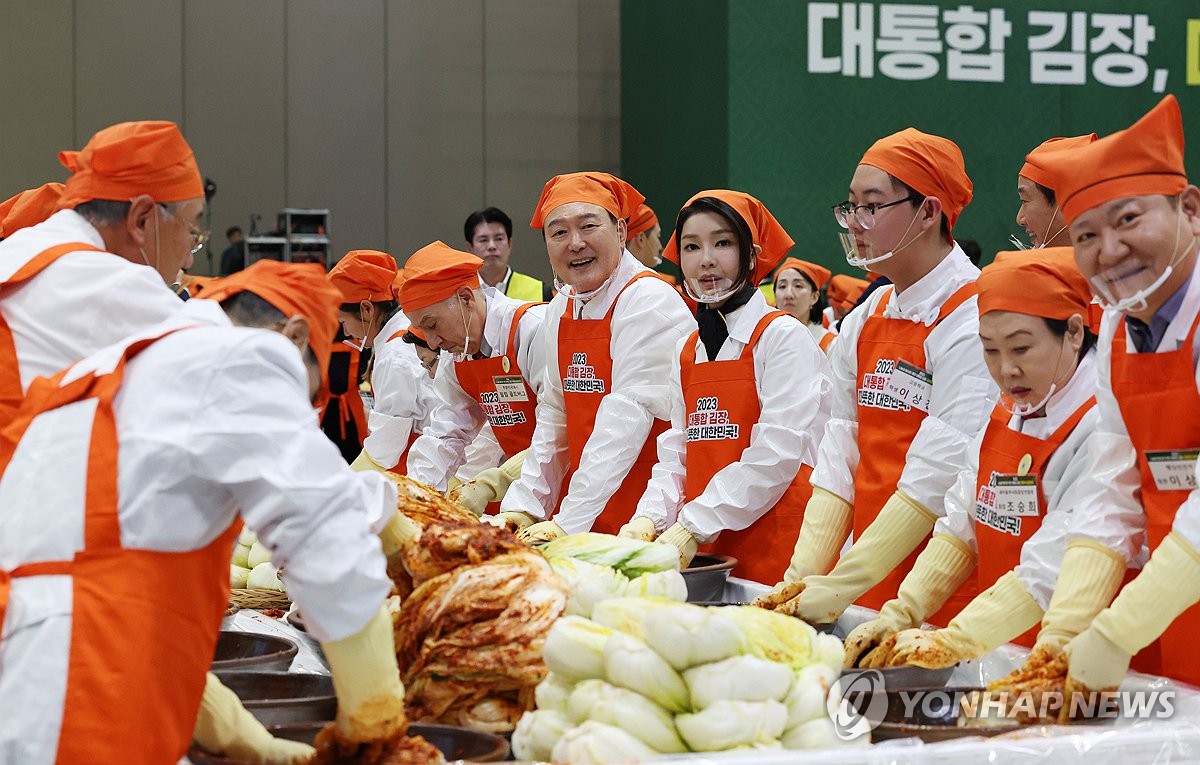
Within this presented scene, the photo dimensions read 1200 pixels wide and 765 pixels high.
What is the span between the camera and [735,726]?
1610 mm

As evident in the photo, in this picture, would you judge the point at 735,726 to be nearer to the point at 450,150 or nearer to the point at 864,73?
the point at 864,73

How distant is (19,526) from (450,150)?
32.9 feet

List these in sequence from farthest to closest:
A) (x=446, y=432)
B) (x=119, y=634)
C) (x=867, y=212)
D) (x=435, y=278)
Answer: (x=446, y=432), (x=435, y=278), (x=867, y=212), (x=119, y=634)

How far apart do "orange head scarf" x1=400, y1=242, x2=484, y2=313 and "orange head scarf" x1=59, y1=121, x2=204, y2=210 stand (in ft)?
5.88

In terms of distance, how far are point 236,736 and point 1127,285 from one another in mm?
1424

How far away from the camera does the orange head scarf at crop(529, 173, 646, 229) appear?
4.07 meters

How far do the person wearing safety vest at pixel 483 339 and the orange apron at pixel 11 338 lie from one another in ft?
6.40

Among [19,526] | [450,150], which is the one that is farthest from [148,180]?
[450,150]

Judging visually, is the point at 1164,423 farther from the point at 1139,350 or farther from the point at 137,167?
the point at 137,167

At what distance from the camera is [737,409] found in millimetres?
3479

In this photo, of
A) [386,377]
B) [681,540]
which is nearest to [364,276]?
[386,377]

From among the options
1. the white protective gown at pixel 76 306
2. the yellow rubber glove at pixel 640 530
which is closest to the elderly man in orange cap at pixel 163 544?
the white protective gown at pixel 76 306

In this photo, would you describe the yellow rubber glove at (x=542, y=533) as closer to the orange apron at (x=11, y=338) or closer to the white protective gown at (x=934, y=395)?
the white protective gown at (x=934, y=395)

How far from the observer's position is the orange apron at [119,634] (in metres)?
1.59
